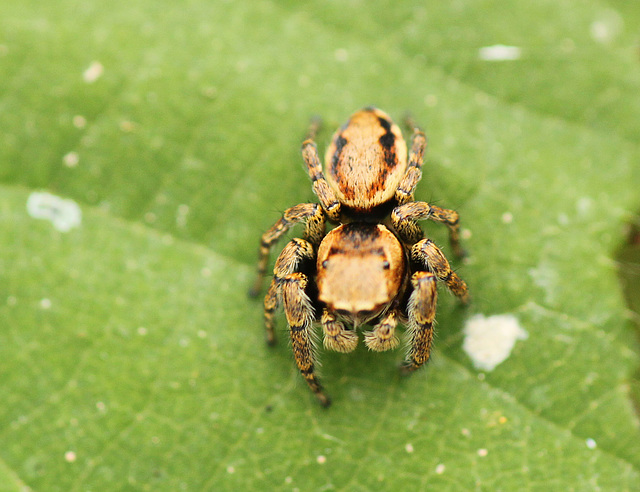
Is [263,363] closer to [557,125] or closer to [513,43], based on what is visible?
[557,125]

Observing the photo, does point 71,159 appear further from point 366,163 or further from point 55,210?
point 366,163

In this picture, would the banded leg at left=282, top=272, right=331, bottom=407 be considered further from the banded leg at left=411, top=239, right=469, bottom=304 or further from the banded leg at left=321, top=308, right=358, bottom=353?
the banded leg at left=411, top=239, right=469, bottom=304

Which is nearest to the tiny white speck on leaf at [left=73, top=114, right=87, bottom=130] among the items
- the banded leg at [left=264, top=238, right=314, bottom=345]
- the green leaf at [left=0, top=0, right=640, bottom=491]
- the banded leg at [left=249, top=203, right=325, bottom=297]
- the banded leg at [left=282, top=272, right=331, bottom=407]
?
the green leaf at [left=0, top=0, right=640, bottom=491]

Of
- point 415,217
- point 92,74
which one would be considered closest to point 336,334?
point 415,217

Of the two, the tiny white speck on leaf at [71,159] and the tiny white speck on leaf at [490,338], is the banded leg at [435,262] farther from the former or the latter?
the tiny white speck on leaf at [71,159]

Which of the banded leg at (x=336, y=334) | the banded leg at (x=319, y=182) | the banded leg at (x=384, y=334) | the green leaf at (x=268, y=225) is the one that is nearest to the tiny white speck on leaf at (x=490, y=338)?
the green leaf at (x=268, y=225)

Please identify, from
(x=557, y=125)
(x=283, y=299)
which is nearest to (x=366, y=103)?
(x=557, y=125)
